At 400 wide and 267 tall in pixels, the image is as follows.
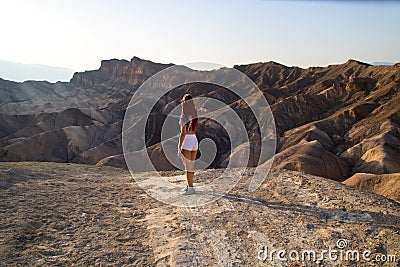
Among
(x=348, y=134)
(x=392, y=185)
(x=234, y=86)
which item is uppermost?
(x=234, y=86)

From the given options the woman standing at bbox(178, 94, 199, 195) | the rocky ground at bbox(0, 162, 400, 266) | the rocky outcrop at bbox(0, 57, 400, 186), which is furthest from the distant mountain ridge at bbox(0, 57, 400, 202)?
the woman standing at bbox(178, 94, 199, 195)

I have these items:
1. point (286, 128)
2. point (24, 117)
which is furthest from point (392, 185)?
point (24, 117)

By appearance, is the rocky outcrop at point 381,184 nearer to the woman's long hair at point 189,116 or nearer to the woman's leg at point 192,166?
the woman's leg at point 192,166

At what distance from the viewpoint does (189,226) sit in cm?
460

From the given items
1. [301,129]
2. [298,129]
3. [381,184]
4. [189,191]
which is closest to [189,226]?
[189,191]

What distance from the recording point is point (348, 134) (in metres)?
33.2

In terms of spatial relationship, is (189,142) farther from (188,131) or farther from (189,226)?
(189,226)

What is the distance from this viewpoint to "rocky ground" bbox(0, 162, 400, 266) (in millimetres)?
3848

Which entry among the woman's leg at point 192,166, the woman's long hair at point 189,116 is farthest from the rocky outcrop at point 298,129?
the woman's long hair at point 189,116

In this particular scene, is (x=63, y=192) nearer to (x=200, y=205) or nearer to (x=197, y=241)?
(x=200, y=205)

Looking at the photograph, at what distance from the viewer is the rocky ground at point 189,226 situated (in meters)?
3.85

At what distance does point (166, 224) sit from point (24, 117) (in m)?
44.7

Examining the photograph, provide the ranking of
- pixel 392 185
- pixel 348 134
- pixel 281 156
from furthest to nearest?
pixel 348 134 < pixel 281 156 < pixel 392 185

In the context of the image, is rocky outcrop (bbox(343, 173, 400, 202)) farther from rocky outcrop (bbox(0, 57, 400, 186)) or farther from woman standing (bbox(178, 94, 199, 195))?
woman standing (bbox(178, 94, 199, 195))
